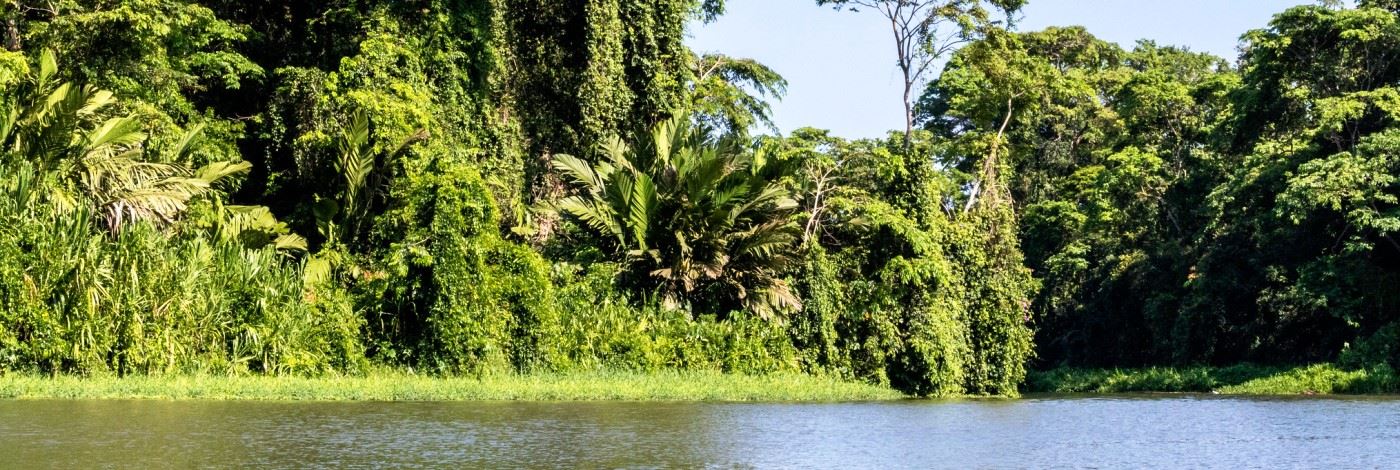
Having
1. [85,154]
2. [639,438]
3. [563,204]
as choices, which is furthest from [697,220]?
[639,438]

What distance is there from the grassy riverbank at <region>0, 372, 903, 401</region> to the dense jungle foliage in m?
0.92

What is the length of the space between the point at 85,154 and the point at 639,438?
12439mm

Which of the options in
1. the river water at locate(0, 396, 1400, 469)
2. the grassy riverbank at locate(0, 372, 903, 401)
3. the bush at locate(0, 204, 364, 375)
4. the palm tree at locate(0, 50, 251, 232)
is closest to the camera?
the river water at locate(0, 396, 1400, 469)

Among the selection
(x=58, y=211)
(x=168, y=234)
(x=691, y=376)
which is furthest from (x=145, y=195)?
(x=691, y=376)

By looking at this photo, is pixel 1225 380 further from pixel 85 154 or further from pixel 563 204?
pixel 85 154

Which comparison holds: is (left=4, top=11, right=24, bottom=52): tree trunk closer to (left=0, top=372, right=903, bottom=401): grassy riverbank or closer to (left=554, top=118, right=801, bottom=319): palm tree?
(left=554, top=118, right=801, bottom=319): palm tree

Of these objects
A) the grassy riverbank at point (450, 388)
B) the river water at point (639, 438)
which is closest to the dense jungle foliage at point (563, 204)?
the grassy riverbank at point (450, 388)

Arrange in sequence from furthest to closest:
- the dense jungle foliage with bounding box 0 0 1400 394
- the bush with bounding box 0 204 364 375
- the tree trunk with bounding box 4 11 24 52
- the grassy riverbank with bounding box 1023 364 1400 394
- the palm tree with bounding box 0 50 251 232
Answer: the grassy riverbank with bounding box 1023 364 1400 394
the tree trunk with bounding box 4 11 24 52
the palm tree with bounding box 0 50 251 232
the dense jungle foliage with bounding box 0 0 1400 394
the bush with bounding box 0 204 364 375

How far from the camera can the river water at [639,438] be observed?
9.04m

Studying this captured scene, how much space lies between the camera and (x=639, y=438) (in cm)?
1077

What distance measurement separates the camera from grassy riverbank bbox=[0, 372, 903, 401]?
46.3 feet

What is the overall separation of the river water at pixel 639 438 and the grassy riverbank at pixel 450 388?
94 cm

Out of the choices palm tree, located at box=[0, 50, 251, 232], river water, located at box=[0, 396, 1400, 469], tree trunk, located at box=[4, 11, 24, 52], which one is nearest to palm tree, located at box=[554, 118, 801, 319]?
palm tree, located at box=[0, 50, 251, 232]

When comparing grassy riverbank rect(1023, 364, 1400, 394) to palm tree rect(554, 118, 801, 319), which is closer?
palm tree rect(554, 118, 801, 319)
